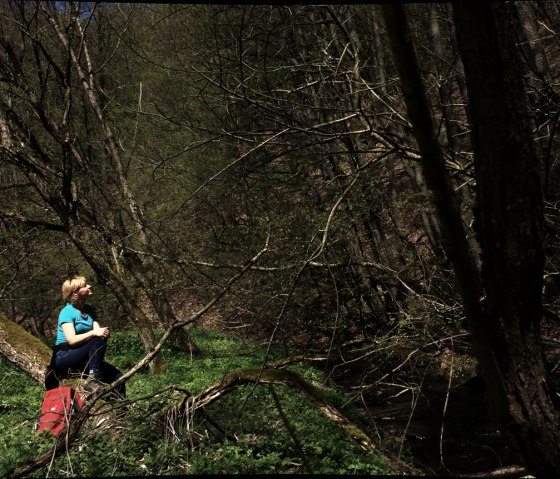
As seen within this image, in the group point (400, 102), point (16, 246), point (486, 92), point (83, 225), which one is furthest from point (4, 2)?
point (486, 92)

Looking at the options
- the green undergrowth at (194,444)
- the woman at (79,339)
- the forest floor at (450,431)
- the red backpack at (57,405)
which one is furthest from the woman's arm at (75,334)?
the forest floor at (450,431)

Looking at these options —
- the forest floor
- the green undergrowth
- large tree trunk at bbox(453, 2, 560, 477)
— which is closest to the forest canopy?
large tree trunk at bbox(453, 2, 560, 477)

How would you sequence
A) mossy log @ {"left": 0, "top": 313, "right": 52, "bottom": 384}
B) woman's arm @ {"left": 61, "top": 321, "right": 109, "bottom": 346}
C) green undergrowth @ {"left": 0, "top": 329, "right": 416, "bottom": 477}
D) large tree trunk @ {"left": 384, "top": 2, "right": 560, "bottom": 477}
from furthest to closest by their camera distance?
mossy log @ {"left": 0, "top": 313, "right": 52, "bottom": 384}, woman's arm @ {"left": 61, "top": 321, "right": 109, "bottom": 346}, green undergrowth @ {"left": 0, "top": 329, "right": 416, "bottom": 477}, large tree trunk @ {"left": 384, "top": 2, "right": 560, "bottom": 477}

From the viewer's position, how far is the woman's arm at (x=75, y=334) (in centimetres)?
655

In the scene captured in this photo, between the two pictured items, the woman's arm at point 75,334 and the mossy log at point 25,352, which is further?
the mossy log at point 25,352

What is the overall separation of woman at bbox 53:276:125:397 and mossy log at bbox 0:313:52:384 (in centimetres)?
170

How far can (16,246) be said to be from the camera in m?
15.6

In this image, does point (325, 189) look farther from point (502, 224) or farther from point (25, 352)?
point (502, 224)

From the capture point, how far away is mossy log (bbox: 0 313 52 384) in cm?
825

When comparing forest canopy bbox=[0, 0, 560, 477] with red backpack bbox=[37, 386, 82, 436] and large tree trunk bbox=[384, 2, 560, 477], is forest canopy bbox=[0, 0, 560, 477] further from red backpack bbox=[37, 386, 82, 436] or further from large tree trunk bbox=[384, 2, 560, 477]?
red backpack bbox=[37, 386, 82, 436]

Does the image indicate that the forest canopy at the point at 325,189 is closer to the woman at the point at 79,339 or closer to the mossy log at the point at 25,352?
the mossy log at the point at 25,352

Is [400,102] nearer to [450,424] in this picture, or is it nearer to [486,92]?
[450,424]

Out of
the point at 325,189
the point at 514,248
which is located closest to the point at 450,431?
the point at 325,189

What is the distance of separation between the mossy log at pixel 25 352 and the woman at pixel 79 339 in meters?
1.70
